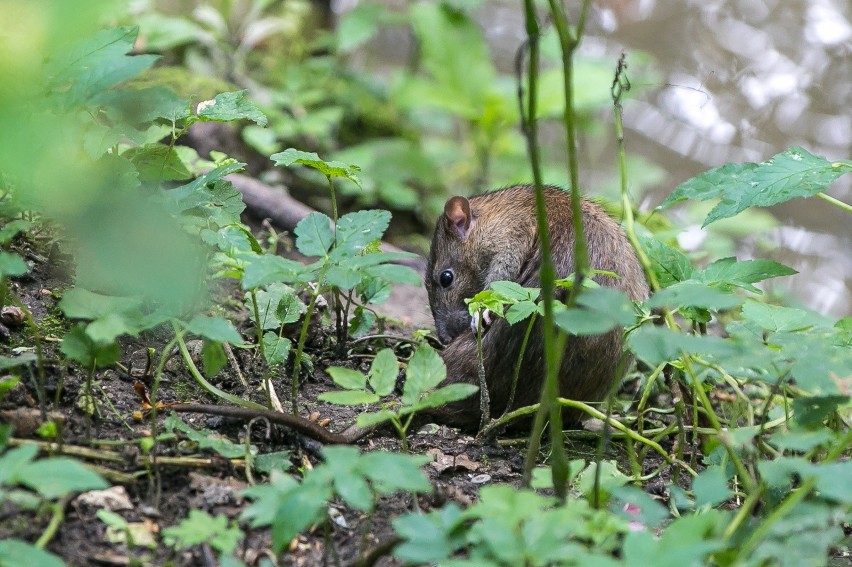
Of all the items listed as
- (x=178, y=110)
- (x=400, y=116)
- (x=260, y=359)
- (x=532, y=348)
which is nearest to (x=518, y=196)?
(x=532, y=348)

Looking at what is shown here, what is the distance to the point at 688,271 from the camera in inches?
133

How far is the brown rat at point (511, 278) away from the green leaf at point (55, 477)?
1.71 meters

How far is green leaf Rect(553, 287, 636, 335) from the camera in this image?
6.35 ft

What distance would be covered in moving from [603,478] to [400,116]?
640 centimetres

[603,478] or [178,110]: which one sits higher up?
[178,110]

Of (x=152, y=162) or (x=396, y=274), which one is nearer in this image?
(x=396, y=274)

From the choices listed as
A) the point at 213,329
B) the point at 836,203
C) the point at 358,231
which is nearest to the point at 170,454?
the point at 213,329

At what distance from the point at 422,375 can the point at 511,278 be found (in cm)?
192

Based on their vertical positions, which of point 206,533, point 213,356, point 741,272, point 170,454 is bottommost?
point 170,454

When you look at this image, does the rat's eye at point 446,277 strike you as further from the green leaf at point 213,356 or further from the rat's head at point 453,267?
the green leaf at point 213,356

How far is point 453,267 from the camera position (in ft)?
15.8

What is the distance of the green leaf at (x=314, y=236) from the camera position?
2.54 m

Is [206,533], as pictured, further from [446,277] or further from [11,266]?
[446,277]

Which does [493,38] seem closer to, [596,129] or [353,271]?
[596,129]
